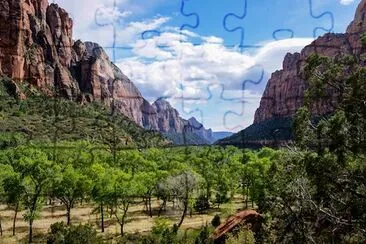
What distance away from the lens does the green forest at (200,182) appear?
19.7m

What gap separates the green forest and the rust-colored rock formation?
804 mm

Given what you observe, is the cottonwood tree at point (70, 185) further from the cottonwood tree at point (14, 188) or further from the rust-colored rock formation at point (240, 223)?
the rust-colored rock formation at point (240, 223)

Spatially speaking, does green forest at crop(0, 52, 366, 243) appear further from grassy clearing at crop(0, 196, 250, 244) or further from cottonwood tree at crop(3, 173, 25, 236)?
grassy clearing at crop(0, 196, 250, 244)

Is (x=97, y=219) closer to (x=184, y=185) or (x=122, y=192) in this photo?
(x=122, y=192)

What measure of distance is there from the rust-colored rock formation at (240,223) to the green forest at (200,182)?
2.64 feet

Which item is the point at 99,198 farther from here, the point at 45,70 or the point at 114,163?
the point at 45,70

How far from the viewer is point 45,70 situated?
181 meters

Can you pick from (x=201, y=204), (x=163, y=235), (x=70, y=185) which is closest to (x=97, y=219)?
(x=70, y=185)

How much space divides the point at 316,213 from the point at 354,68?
6.60 metres

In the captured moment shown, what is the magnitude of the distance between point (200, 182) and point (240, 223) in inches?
860

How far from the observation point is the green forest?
19734mm

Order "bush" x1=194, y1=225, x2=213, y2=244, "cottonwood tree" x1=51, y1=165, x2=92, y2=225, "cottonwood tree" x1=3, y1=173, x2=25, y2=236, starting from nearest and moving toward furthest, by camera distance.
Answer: "bush" x1=194, y1=225, x2=213, y2=244
"cottonwood tree" x1=3, y1=173, x2=25, y2=236
"cottonwood tree" x1=51, y1=165, x2=92, y2=225

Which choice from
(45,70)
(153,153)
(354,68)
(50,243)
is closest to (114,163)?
(153,153)

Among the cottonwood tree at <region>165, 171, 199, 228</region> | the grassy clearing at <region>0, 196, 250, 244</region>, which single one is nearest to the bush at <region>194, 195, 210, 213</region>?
the grassy clearing at <region>0, 196, 250, 244</region>
